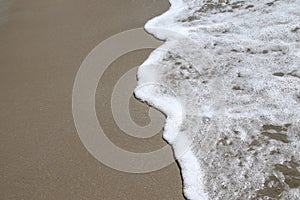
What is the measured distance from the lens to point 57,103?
2.56m

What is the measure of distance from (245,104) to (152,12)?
5.23ft

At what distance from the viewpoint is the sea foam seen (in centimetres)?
193

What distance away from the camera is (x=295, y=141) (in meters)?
2.08

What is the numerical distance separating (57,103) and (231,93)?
1.20 meters

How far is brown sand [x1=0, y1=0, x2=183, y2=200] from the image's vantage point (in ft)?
6.45

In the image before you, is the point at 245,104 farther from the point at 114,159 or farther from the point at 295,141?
the point at 114,159

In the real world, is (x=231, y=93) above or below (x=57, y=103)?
below

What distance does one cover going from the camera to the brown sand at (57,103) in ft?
6.45

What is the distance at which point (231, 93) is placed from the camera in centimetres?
249

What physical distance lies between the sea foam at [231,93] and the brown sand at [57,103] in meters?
0.16

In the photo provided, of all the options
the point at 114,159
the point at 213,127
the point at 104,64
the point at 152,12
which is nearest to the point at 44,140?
the point at 114,159

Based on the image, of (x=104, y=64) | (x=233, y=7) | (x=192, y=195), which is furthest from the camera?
(x=233, y=7)

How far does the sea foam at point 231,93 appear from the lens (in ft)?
6.35

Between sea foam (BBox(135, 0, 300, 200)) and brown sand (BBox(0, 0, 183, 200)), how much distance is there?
164 mm
